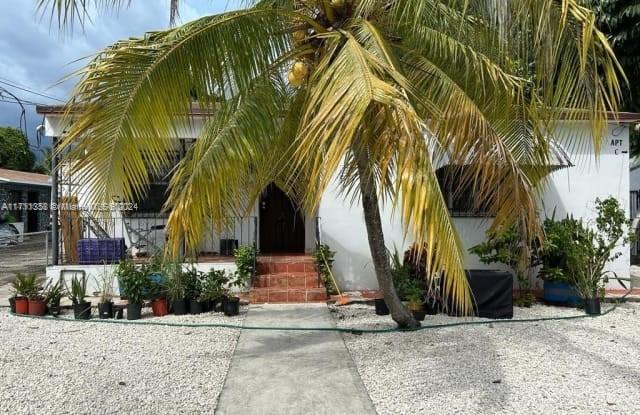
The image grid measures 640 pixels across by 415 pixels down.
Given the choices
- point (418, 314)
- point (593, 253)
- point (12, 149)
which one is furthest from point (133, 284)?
point (12, 149)

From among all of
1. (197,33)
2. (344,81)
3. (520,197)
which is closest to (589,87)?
(520,197)

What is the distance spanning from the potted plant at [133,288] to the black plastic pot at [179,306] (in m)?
0.51

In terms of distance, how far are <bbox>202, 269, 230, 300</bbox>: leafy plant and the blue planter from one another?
5830 mm

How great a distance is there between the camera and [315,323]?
7.36 m

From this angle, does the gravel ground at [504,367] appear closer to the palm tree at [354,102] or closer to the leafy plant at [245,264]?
the palm tree at [354,102]

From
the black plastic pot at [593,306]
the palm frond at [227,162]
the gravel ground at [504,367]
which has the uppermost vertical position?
the palm frond at [227,162]

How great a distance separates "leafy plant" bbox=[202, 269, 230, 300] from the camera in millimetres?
8258

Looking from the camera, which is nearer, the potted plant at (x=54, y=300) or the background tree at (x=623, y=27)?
the potted plant at (x=54, y=300)

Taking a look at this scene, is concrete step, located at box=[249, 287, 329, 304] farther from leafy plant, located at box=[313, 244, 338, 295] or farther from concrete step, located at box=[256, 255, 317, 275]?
concrete step, located at box=[256, 255, 317, 275]

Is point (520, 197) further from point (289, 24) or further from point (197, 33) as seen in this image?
point (197, 33)

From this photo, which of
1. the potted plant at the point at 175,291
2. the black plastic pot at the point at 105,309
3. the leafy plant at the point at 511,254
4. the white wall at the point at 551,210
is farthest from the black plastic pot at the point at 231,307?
the leafy plant at the point at 511,254

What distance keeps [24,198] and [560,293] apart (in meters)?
→ 28.5

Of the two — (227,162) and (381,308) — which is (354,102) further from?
(381,308)

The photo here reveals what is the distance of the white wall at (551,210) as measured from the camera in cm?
984
